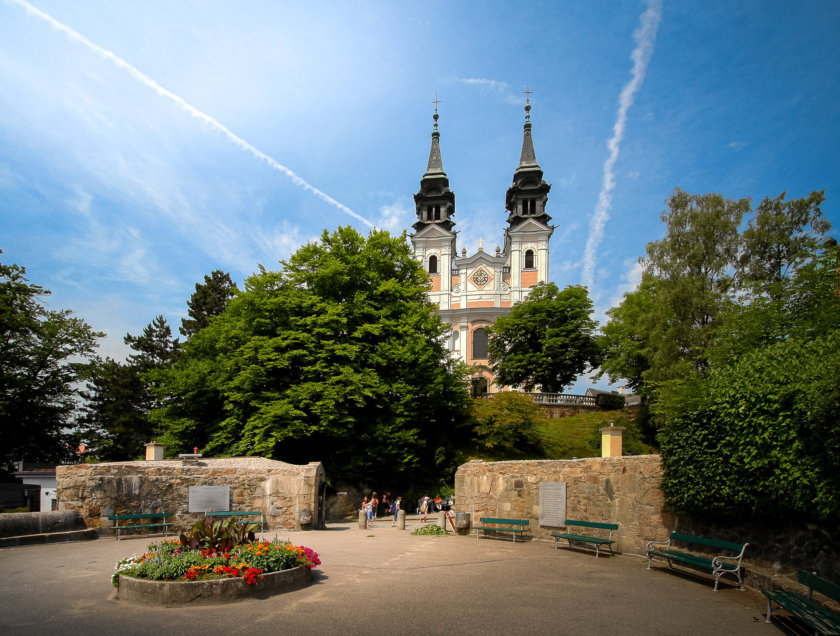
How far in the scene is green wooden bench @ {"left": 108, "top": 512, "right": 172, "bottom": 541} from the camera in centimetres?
1332

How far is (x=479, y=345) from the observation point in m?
59.6

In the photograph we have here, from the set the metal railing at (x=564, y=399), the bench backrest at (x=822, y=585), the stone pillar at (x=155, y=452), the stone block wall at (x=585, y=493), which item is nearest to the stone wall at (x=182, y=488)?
the stone pillar at (x=155, y=452)

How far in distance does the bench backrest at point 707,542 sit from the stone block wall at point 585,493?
2.33 feet

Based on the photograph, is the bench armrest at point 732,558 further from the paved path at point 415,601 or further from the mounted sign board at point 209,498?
the mounted sign board at point 209,498

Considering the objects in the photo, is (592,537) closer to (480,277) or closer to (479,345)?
(479,345)

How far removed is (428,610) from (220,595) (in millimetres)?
2861

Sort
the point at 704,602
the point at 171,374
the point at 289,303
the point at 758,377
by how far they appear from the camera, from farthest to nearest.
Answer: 1. the point at 171,374
2. the point at 289,303
3. the point at 758,377
4. the point at 704,602

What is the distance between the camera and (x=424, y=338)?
81.9 ft

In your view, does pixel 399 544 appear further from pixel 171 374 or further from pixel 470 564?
pixel 171 374

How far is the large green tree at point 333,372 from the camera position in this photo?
22.8 meters

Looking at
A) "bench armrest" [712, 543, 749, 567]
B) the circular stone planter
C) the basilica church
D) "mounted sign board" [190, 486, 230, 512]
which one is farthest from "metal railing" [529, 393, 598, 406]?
the circular stone planter

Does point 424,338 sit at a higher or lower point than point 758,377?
higher

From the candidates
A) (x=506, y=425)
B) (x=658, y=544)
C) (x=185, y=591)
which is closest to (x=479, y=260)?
(x=506, y=425)

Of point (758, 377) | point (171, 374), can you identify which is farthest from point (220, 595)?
point (171, 374)
